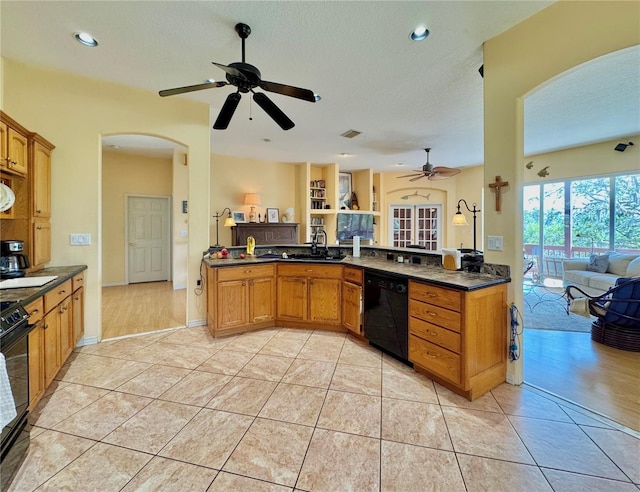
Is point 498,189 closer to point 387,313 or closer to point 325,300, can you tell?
point 387,313

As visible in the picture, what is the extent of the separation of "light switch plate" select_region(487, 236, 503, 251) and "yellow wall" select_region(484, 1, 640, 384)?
0.04 m

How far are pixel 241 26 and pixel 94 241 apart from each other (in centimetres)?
→ 268

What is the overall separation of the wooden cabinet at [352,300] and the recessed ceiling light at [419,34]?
2166 mm

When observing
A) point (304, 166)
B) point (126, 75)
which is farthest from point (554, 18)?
point (304, 166)

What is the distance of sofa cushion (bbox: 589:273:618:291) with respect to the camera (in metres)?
4.52

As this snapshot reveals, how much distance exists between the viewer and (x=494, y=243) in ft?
7.95

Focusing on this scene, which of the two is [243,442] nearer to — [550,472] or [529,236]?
[550,472]

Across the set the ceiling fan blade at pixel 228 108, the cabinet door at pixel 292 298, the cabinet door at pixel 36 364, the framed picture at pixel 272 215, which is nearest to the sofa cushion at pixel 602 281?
the cabinet door at pixel 292 298

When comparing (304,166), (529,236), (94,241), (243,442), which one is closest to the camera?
(243,442)

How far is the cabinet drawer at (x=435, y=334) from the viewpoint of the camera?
7.06 feet

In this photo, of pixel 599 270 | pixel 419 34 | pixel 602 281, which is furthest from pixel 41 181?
pixel 599 270

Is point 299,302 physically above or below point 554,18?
below

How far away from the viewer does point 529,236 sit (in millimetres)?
6605

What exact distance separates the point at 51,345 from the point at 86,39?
2.53 m
